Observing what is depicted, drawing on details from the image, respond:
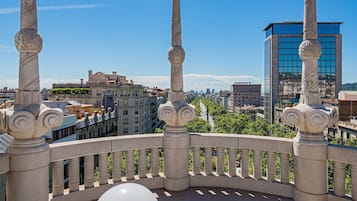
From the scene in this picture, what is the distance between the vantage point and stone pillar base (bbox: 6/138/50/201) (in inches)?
181

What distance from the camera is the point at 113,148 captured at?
6.12 meters

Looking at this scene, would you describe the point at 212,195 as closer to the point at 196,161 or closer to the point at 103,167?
the point at 196,161

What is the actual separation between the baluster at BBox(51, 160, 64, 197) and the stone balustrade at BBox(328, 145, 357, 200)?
17.9 feet

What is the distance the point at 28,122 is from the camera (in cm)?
451

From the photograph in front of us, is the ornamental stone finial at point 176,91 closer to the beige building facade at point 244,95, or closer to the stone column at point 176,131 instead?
the stone column at point 176,131

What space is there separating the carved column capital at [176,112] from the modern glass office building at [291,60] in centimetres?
6478

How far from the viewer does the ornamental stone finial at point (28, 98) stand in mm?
4496

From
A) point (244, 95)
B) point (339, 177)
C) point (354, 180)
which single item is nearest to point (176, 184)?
point (339, 177)

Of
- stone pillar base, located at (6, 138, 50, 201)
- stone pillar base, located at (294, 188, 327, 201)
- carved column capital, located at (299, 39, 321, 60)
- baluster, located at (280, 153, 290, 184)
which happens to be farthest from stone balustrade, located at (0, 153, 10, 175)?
carved column capital, located at (299, 39, 321, 60)

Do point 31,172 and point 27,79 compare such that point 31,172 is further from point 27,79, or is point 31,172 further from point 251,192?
point 251,192

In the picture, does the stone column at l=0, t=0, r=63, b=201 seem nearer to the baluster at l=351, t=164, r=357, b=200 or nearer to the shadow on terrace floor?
the shadow on terrace floor

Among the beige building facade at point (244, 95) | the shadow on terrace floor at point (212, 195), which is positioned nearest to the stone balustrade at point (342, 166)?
the shadow on terrace floor at point (212, 195)

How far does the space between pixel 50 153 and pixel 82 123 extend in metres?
34.0

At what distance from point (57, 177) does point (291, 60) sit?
72.9 m
